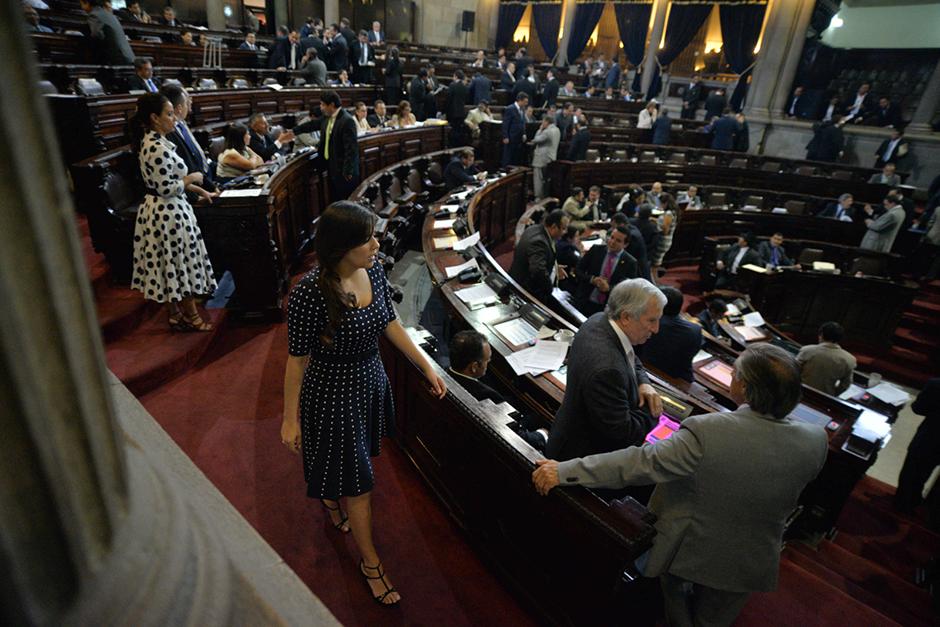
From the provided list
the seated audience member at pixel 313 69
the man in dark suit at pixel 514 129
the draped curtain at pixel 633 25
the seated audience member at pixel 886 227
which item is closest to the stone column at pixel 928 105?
the seated audience member at pixel 886 227

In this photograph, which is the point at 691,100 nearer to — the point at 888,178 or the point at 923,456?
the point at 888,178

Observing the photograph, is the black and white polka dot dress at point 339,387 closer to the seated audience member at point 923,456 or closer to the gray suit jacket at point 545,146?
the seated audience member at point 923,456

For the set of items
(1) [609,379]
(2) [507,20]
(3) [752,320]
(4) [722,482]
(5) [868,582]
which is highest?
(2) [507,20]

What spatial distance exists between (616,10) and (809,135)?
9.08 metres

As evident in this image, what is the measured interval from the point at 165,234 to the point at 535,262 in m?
2.73

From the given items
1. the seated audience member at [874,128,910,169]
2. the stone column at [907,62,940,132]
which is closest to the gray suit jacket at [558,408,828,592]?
the seated audience member at [874,128,910,169]

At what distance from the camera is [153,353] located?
3.28 metres

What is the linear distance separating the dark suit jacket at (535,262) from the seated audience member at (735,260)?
4.50 meters

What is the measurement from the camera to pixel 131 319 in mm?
3447

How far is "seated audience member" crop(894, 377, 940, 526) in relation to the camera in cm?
405

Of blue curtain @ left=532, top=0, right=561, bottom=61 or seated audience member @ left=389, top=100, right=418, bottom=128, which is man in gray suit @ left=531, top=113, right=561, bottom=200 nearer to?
seated audience member @ left=389, top=100, right=418, bottom=128

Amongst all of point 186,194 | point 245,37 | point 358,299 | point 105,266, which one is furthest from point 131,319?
point 245,37

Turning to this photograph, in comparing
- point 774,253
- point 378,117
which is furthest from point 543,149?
point 774,253

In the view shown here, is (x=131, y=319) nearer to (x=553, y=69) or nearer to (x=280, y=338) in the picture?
(x=280, y=338)
